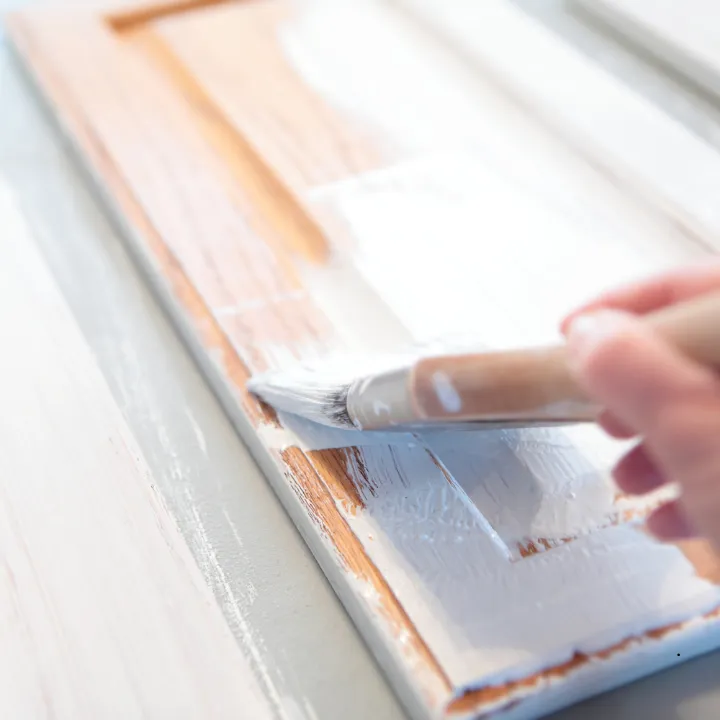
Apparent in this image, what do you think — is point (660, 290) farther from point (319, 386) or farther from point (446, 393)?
point (319, 386)

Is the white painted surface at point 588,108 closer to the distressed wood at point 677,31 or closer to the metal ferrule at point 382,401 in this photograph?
the distressed wood at point 677,31

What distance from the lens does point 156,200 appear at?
3.44ft

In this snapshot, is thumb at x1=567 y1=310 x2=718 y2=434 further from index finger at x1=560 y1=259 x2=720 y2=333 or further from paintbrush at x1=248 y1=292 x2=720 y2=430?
index finger at x1=560 y1=259 x2=720 y2=333

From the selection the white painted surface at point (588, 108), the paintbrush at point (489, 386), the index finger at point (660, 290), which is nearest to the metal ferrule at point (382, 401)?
the paintbrush at point (489, 386)

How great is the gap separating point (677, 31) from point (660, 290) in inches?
31.8

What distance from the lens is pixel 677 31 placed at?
1.30 meters

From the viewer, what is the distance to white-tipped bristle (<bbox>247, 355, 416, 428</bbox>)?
75 cm

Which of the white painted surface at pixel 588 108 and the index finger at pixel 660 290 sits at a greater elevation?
the white painted surface at pixel 588 108

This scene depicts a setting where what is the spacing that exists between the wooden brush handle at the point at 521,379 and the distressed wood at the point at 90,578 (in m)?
0.27

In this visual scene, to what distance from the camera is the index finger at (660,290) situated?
662 mm

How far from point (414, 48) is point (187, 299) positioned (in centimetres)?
59

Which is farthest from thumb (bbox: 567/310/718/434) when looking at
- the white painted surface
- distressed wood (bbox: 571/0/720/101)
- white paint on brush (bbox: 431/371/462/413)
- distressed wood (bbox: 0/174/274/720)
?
distressed wood (bbox: 571/0/720/101)

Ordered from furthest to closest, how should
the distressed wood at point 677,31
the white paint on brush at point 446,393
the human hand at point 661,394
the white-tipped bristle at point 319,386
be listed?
the distressed wood at point 677,31, the white-tipped bristle at point 319,386, the white paint on brush at point 446,393, the human hand at point 661,394

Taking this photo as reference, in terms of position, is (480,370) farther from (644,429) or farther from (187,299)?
(187,299)
